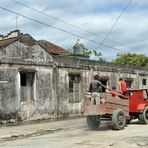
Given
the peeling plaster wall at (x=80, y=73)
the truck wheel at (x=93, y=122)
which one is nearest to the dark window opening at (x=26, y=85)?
the peeling plaster wall at (x=80, y=73)

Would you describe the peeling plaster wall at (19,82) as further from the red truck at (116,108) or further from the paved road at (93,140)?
the paved road at (93,140)

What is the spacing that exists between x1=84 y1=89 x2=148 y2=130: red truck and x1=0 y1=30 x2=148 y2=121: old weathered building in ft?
19.0

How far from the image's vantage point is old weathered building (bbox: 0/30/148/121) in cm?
2211

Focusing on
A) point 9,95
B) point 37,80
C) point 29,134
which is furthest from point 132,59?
point 29,134

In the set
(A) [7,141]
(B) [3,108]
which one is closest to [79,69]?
(B) [3,108]

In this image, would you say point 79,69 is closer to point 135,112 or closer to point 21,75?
point 21,75

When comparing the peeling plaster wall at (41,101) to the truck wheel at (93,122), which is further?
the peeling plaster wall at (41,101)

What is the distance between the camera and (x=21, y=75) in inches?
909

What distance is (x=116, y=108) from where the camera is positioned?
17.7 metres

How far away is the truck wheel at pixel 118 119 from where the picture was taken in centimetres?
1714

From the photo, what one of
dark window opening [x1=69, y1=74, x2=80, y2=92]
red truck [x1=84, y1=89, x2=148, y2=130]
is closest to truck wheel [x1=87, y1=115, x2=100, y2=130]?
red truck [x1=84, y1=89, x2=148, y2=130]

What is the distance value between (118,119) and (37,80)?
7654 mm

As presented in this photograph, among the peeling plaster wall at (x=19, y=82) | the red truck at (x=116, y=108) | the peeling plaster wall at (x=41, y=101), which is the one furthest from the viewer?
the peeling plaster wall at (x=41, y=101)

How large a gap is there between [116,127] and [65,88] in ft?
30.0
